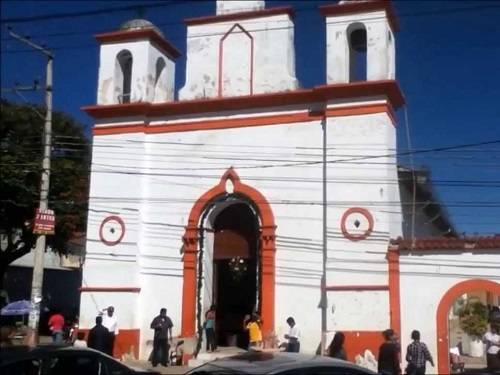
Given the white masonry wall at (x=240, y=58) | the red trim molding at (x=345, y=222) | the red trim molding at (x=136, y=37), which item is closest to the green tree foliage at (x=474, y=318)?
the red trim molding at (x=345, y=222)

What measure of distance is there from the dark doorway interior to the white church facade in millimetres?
42

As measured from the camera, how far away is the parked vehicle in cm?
886

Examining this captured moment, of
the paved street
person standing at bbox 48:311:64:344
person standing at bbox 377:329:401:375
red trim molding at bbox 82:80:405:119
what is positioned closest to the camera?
person standing at bbox 377:329:401:375

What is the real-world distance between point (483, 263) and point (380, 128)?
13.2ft

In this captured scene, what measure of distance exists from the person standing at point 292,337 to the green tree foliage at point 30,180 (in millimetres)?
12897

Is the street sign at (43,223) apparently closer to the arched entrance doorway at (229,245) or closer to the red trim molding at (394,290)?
the arched entrance doorway at (229,245)

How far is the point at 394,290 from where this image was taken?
16750 millimetres

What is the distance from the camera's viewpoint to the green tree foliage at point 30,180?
91.0 feet

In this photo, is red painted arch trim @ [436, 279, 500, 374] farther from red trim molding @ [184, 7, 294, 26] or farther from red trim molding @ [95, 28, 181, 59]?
red trim molding @ [95, 28, 181, 59]

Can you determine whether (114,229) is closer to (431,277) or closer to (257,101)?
(257,101)

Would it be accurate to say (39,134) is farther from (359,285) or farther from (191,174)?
(359,285)

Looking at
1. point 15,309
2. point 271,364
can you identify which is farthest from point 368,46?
point 15,309

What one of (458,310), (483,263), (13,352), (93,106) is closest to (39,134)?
(93,106)

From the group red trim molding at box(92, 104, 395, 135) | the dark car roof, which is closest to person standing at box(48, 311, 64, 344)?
red trim molding at box(92, 104, 395, 135)
